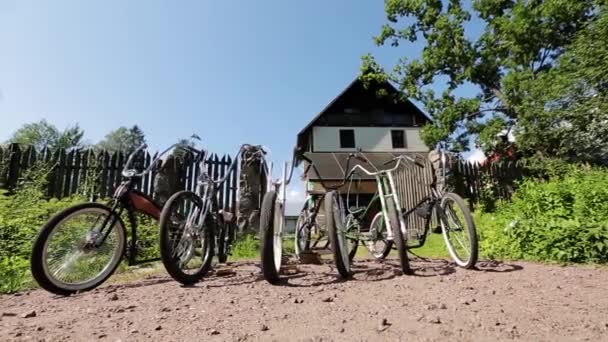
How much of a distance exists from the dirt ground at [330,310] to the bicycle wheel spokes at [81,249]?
0.61ft

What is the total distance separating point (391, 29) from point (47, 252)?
17.0 metres

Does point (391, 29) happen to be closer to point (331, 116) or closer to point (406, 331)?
point (331, 116)

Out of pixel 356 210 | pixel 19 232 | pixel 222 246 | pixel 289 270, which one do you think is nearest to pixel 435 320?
pixel 289 270

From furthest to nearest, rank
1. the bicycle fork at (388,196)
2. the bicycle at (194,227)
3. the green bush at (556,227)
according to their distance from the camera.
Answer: the green bush at (556,227)
the bicycle fork at (388,196)
the bicycle at (194,227)

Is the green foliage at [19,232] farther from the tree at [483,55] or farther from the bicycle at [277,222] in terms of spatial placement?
the tree at [483,55]

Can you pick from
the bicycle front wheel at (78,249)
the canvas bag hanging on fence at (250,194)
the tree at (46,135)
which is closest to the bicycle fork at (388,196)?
the bicycle front wheel at (78,249)

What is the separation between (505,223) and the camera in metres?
4.46

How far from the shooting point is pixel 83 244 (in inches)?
96.1

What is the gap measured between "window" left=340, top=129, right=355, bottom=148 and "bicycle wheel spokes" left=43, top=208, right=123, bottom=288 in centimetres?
1796

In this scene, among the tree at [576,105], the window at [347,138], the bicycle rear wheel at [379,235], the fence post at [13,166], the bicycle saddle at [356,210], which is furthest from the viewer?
the window at [347,138]

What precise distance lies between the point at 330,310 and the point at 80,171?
6520mm

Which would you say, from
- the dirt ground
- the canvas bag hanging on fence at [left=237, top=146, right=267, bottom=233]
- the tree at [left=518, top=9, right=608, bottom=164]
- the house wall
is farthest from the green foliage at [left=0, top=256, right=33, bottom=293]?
the house wall

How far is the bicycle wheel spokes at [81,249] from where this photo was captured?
233 cm

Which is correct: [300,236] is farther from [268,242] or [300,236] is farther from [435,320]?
[435,320]
